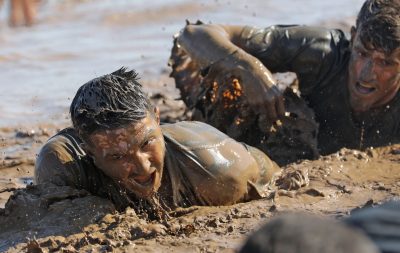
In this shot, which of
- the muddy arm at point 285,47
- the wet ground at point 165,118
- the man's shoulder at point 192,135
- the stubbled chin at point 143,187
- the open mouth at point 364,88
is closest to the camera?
the wet ground at point 165,118

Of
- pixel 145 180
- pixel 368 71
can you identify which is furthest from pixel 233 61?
pixel 145 180

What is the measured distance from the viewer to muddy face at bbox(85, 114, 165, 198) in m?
4.64

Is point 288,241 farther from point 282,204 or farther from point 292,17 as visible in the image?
point 292,17

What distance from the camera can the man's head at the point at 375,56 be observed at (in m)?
6.02

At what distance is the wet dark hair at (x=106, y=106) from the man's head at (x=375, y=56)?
1.93m

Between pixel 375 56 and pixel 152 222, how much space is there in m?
2.05

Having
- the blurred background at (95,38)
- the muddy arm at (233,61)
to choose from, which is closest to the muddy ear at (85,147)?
the muddy arm at (233,61)

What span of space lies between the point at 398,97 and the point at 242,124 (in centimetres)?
107

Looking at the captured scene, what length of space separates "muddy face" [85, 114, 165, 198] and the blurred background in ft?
9.62

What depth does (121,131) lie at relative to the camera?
4.63 meters

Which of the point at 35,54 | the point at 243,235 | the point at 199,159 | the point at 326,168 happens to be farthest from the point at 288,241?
the point at 35,54

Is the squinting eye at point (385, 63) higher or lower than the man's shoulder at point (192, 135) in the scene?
higher

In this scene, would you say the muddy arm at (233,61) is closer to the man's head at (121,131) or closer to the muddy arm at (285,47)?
the muddy arm at (285,47)

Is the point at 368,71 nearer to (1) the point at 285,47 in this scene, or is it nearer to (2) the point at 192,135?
(1) the point at 285,47
